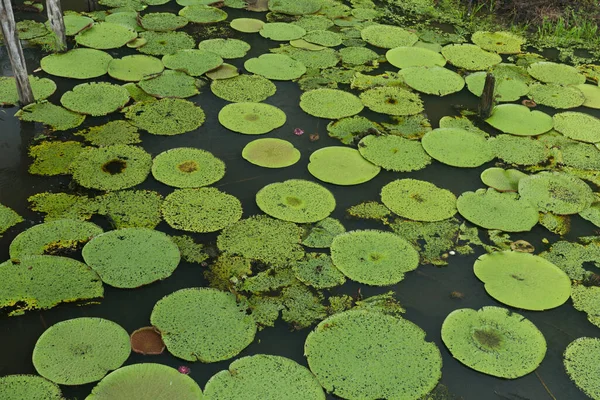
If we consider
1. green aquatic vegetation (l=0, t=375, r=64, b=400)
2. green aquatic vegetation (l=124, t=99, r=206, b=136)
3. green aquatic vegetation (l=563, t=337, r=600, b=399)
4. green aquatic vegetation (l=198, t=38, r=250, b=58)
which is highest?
green aquatic vegetation (l=198, t=38, r=250, b=58)

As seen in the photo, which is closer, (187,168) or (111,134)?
(187,168)

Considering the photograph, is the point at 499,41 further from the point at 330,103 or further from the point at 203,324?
the point at 203,324

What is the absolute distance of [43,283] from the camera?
3.12 m

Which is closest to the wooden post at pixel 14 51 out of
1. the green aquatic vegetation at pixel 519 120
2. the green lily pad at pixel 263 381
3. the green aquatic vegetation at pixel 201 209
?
the green aquatic vegetation at pixel 201 209

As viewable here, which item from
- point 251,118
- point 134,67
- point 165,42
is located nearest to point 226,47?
point 165,42

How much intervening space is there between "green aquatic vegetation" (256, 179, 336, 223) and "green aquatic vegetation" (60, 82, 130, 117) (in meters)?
1.56

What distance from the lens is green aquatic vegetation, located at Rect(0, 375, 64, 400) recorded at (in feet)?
8.57

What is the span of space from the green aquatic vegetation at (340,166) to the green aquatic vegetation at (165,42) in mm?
2046

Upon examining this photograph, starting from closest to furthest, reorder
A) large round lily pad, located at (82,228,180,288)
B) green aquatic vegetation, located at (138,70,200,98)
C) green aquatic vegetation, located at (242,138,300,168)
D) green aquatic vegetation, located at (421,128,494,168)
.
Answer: large round lily pad, located at (82,228,180,288), green aquatic vegetation, located at (242,138,300,168), green aquatic vegetation, located at (421,128,494,168), green aquatic vegetation, located at (138,70,200,98)

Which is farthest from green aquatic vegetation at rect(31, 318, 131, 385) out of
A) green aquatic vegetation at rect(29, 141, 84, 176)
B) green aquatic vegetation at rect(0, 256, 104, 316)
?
green aquatic vegetation at rect(29, 141, 84, 176)

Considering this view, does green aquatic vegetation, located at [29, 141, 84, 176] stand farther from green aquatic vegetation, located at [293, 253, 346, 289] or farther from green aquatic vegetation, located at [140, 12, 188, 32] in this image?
green aquatic vegetation, located at [140, 12, 188, 32]

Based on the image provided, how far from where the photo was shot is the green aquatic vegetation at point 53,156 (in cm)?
396

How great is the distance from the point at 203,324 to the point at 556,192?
2.62 meters

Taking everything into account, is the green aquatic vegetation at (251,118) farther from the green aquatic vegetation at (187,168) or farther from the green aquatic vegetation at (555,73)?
the green aquatic vegetation at (555,73)
